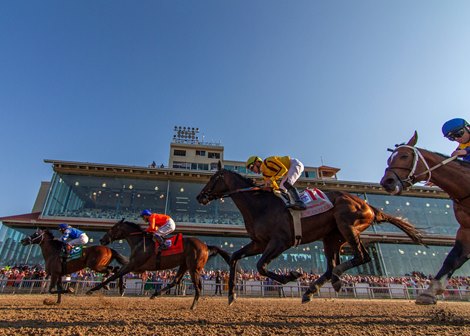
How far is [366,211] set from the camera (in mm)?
5734

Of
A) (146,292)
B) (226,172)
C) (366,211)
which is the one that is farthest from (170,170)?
(366,211)

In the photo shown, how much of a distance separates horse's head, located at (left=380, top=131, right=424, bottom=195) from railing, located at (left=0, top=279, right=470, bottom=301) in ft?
40.6

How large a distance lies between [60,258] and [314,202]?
8.55m

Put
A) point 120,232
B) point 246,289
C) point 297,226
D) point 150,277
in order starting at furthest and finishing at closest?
point 150,277
point 246,289
point 120,232
point 297,226

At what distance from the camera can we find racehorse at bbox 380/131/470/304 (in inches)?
161

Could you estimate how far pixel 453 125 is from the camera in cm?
462

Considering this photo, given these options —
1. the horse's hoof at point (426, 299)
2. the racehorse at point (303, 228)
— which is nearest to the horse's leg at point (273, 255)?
the racehorse at point (303, 228)

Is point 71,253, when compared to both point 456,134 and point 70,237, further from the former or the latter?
point 456,134

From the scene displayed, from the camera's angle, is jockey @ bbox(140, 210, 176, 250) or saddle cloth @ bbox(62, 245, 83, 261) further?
saddle cloth @ bbox(62, 245, 83, 261)

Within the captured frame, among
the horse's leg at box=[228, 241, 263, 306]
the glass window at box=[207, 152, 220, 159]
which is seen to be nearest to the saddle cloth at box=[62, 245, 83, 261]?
the horse's leg at box=[228, 241, 263, 306]

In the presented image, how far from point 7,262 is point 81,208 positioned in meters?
5.85

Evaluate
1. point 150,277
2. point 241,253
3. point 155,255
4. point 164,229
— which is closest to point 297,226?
point 241,253

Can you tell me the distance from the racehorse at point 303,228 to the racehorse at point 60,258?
219 inches

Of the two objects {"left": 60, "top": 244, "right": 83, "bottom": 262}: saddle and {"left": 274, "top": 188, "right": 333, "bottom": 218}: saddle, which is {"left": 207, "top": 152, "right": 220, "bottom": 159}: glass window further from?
{"left": 274, "top": 188, "right": 333, "bottom": 218}: saddle
